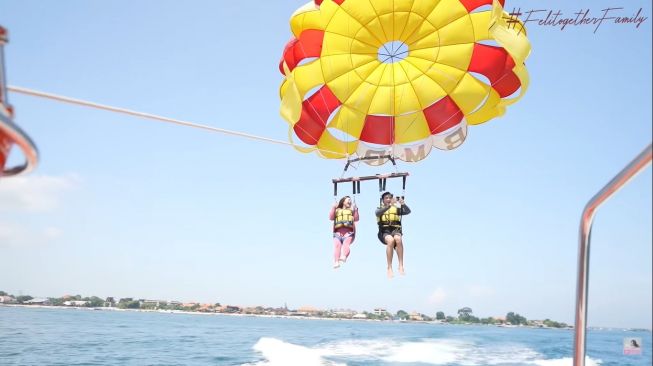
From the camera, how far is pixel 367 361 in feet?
58.6

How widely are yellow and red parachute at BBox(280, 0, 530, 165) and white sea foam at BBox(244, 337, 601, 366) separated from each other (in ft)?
38.0

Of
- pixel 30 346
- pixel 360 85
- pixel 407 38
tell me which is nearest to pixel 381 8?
pixel 407 38

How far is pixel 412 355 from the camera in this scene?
65.1ft

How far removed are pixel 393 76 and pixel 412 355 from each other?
1462cm

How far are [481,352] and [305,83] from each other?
1700 centimetres

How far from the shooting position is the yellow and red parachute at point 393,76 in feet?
22.5

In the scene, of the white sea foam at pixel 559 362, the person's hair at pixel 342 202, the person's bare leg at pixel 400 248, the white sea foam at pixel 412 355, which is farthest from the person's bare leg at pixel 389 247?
the white sea foam at pixel 559 362

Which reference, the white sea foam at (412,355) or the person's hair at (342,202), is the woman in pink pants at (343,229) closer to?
the person's hair at (342,202)

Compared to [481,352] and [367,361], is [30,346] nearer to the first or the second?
[367,361]

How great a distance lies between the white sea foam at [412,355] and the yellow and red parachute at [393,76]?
11.6 metres

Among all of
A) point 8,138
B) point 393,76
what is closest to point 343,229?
point 393,76

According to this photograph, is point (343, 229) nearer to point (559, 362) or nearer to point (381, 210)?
point (381, 210)

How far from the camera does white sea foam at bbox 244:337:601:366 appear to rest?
1855cm

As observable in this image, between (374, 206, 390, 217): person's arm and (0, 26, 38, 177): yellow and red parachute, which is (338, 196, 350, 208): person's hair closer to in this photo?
(374, 206, 390, 217): person's arm
